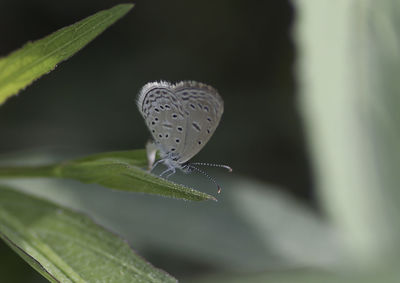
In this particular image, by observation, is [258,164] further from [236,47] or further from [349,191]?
[349,191]

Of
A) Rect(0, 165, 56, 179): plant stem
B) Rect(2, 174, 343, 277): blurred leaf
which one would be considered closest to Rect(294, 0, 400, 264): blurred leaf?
Rect(2, 174, 343, 277): blurred leaf

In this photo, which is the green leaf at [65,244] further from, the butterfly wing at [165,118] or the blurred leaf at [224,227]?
the blurred leaf at [224,227]

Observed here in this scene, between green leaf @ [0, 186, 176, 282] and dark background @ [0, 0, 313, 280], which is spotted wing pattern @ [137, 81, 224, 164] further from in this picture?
dark background @ [0, 0, 313, 280]

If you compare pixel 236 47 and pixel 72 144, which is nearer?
pixel 72 144

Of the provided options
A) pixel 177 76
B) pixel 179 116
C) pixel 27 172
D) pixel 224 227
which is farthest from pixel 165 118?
pixel 177 76

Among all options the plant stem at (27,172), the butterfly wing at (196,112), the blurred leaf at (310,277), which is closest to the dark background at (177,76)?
the blurred leaf at (310,277)

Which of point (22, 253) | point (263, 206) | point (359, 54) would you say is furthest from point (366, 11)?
point (22, 253)
